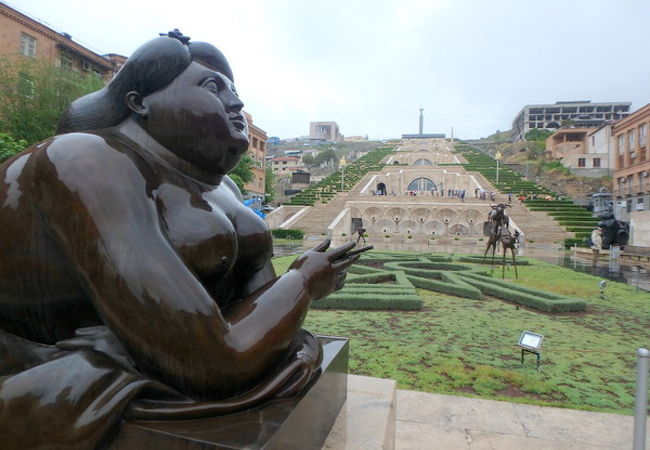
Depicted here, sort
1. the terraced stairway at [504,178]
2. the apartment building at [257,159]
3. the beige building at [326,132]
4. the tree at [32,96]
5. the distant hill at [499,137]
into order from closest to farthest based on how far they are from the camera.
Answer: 1. the tree at [32,96]
2. the terraced stairway at [504,178]
3. the apartment building at [257,159]
4. the distant hill at [499,137]
5. the beige building at [326,132]

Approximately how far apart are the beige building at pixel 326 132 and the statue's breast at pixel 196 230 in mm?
150249

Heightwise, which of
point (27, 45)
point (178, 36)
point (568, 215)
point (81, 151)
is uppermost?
point (27, 45)

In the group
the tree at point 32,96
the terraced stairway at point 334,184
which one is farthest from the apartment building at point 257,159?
the tree at point 32,96

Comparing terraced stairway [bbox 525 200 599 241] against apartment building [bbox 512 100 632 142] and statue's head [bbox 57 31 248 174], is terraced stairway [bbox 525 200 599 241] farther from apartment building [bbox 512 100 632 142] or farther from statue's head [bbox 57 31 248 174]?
apartment building [bbox 512 100 632 142]

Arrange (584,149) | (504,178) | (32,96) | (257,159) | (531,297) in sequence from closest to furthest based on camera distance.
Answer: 1. (531,297)
2. (32,96)
3. (257,159)
4. (504,178)
5. (584,149)

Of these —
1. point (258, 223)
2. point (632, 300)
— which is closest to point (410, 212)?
point (632, 300)

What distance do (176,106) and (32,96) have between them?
24936 mm

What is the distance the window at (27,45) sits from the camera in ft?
79.8

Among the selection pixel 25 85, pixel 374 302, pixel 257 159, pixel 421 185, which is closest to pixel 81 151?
pixel 374 302

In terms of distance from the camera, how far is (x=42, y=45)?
2577 centimetres

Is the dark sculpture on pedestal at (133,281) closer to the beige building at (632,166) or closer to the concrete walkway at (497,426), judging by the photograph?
the concrete walkway at (497,426)

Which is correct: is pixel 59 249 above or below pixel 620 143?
below

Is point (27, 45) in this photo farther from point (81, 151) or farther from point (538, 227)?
point (538, 227)

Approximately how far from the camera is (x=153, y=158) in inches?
53.5
